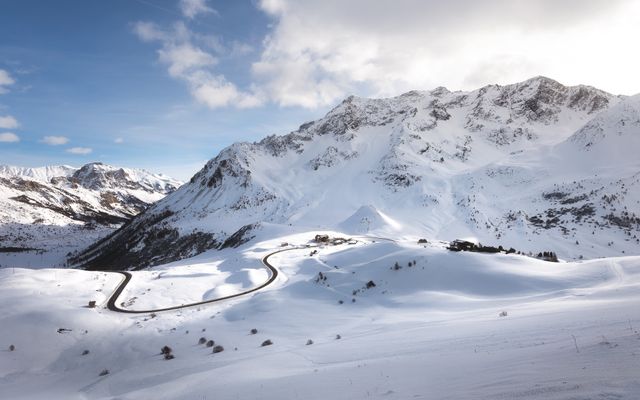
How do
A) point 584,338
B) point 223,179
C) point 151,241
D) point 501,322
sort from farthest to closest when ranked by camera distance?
point 223,179 → point 151,241 → point 501,322 → point 584,338

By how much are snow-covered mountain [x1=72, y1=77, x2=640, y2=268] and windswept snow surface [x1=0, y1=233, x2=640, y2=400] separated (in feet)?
121

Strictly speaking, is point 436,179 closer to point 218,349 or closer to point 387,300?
point 387,300

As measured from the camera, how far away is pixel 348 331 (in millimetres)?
17703

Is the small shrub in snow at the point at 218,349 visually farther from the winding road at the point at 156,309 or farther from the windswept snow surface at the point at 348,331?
the winding road at the point at 156,309

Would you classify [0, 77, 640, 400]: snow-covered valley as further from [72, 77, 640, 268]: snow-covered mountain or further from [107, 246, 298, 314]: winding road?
[72, 77, 640, 268]: snow-covered mountain

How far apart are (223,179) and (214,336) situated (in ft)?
361

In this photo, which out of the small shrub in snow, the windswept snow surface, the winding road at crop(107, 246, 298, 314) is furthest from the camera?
the winding road at crop(107, 246, 298, 314)

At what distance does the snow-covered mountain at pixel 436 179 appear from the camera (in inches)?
2571

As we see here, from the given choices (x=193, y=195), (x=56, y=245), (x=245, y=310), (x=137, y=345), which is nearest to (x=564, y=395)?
(x=137, y=345)

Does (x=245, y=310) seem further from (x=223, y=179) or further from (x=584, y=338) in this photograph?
(x=223, y=179)

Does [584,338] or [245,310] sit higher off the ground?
[584,338]

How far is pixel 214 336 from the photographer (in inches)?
760

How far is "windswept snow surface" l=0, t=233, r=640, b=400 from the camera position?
694 cm

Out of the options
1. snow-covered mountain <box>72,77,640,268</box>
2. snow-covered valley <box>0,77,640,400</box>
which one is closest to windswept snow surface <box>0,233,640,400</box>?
snow-covered valley <box>0,77,640,400</box>
